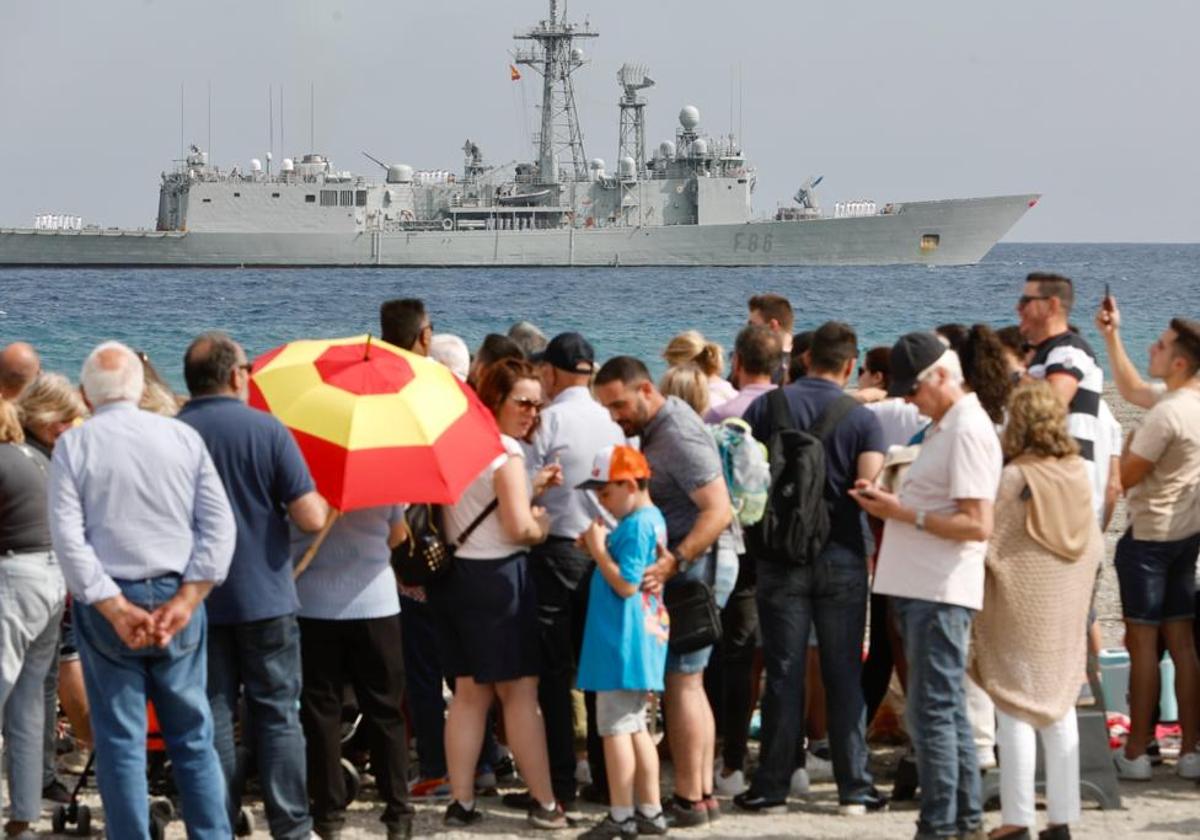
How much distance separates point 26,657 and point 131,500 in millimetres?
1078

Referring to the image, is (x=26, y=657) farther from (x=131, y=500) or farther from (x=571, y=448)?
(x=571, y=448)

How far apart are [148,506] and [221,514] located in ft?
0.68

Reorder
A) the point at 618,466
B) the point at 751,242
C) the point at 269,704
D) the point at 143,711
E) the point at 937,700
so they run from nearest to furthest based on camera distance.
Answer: the point at 143,711, the point at 269,704, the point at 937,700, the point at 618,466, the point at 751,242

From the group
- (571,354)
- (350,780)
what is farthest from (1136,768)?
(350,780)

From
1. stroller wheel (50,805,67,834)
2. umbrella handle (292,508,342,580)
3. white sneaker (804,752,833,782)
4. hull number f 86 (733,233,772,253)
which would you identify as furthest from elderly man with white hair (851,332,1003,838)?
hull number f 86 (733,233,772,253)

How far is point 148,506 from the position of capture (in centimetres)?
524

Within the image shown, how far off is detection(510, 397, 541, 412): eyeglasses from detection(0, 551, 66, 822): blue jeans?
1613 mm

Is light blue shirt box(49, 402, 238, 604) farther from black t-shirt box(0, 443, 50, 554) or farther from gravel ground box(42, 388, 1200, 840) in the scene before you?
gravel ground box(42, 388, 1200, 840)

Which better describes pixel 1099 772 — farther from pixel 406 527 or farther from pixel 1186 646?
pixel 406 527

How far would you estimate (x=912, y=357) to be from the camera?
18.9 feet

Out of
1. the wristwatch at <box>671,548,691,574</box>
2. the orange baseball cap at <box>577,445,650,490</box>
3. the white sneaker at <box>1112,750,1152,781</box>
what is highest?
the orange baseball cap at <box>577,445,650,490</box>

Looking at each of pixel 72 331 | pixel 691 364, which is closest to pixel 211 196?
pixel 72 331

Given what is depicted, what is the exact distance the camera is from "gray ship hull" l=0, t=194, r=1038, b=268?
91.9 metres

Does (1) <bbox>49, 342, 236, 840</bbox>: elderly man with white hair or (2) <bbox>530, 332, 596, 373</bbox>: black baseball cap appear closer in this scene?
(1) <bbox>49, 342, 236, 840</bbox>: elderly man with white hair
